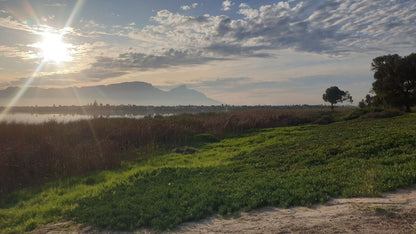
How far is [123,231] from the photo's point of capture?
20.8ft

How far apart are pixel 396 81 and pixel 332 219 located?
35.1 meters

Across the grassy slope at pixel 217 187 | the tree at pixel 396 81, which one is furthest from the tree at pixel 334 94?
the grassy slope at pixel 217 187

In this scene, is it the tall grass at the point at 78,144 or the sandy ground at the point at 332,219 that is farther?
the tall grass at the point at 78,144

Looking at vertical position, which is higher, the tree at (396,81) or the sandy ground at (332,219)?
the tree at (396,81)

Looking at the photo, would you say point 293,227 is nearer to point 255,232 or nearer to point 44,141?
point 255,232

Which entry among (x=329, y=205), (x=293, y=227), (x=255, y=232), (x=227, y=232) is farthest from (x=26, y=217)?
(x=329, y=205)

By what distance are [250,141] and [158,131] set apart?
7.86 meters

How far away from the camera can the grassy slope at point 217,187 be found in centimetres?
689

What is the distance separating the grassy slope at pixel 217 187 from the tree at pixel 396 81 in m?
26.4

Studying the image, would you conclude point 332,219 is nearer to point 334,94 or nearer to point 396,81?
point 396,81

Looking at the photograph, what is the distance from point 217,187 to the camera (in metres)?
8.40

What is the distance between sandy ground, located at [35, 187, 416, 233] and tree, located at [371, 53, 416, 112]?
3257 cm

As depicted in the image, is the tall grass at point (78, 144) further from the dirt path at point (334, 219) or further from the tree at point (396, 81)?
the tree at point (396, 81)

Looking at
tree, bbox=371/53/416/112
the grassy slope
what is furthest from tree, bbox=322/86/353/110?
the grassy slope
